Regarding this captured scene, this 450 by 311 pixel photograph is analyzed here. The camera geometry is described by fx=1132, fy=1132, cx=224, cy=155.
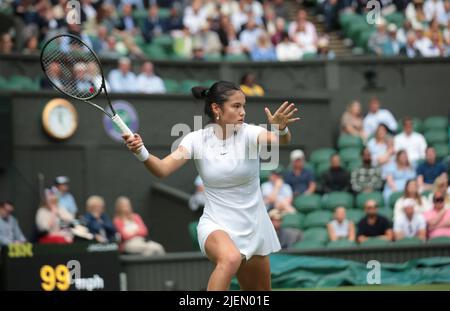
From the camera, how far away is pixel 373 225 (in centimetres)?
1458

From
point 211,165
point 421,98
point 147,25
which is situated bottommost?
point 211,165

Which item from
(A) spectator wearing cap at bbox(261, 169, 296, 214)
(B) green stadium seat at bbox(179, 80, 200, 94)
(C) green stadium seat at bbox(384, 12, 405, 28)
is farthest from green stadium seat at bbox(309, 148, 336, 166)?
(C) green stadium seat at bbox(384, 12, 405, 28)

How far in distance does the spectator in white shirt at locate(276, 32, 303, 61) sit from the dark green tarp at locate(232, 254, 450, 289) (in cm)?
689

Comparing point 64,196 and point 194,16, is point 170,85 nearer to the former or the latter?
point 194,16

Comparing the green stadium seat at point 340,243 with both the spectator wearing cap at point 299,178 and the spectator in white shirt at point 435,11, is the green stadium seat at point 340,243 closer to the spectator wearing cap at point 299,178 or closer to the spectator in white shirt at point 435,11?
the spectator wearing cap at point 299,178

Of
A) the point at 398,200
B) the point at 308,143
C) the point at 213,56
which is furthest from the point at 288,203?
the point at 213,56

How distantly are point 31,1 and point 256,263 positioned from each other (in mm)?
11619

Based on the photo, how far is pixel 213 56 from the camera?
18.6 metres

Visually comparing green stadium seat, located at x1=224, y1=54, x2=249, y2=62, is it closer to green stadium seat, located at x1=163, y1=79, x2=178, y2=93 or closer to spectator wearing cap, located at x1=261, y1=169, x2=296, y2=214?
green stadium seat, located at x1=163, y1=79, x2=178, y2=93

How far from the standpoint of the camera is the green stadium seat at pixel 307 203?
15.6 metres

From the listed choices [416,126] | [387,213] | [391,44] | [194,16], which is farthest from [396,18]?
[387,213]

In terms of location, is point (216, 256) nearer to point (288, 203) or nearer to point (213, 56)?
point (288, 203)

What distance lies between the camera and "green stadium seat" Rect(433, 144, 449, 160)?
16.9 m

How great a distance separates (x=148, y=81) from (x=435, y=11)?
20.3 feet
